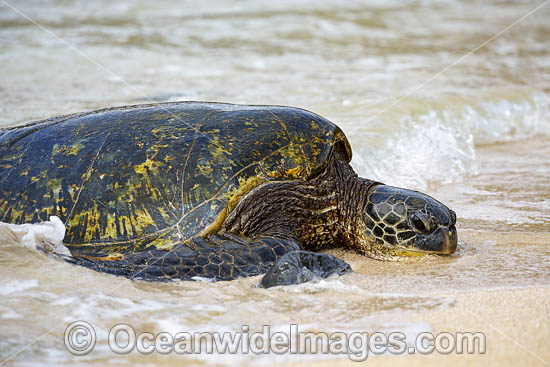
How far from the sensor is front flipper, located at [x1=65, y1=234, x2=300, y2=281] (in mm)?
2623

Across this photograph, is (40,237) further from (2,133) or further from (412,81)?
(412,81)

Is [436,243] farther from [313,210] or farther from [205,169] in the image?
[205,169]

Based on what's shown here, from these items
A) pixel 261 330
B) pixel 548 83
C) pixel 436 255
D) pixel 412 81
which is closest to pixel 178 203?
pixel 261 330

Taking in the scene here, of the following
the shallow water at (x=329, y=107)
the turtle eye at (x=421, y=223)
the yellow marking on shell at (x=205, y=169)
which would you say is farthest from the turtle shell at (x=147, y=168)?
the turtle eye at (x=421, y=223)

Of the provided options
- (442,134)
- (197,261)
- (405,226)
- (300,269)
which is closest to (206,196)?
(197,261)

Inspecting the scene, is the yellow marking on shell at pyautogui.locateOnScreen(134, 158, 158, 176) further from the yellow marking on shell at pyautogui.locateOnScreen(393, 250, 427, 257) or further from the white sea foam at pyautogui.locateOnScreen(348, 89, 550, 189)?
the white sea foam at pyautogui.locateOnScreen(348, 89, 550, 189)

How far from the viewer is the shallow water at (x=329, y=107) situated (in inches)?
89.2

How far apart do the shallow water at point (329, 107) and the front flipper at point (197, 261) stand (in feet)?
0.25

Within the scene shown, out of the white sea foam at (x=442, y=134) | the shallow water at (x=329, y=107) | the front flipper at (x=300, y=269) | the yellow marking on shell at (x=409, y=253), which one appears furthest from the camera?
the white sea foam at (x=442, y=134)

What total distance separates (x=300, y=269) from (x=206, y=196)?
2.00 ft

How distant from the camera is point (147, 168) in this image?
287cm

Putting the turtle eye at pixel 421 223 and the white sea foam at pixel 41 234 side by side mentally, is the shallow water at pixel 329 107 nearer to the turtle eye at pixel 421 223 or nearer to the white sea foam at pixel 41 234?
the white sea foam at pixel 41 234

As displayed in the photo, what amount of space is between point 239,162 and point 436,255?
1.18 meters

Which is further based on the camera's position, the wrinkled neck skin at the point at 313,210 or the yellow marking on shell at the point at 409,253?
the yellow marking on shell at the point at 409,253
